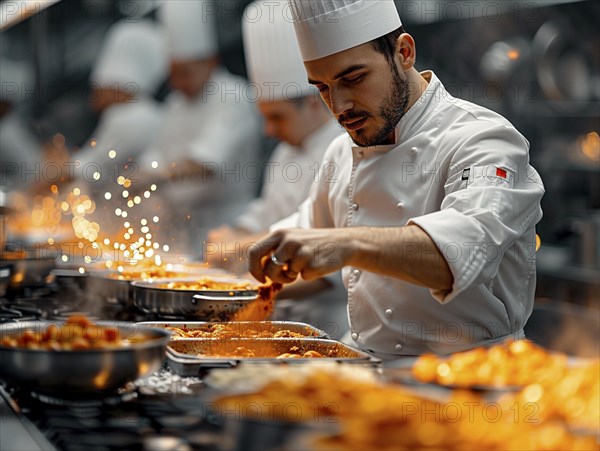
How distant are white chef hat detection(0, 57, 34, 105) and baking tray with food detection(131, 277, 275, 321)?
7326 millimetres

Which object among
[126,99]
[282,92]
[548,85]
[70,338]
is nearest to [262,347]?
[70,338]

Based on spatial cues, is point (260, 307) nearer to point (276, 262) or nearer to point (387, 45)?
point (276, 262)

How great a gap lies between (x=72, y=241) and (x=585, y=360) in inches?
109

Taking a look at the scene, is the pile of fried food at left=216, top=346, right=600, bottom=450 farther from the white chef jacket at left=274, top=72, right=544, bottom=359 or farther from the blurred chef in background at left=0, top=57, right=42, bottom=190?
the blurred chef in background at left=0, top=57, right=42, bottom=190

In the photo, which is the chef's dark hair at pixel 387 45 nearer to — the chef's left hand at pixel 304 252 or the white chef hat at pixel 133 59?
the chef's left hand at pixel 304 252

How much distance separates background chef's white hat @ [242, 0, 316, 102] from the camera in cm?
389

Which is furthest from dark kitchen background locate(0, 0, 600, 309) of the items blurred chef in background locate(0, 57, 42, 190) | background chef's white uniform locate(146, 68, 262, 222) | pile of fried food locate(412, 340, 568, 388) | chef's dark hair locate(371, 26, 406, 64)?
blurred chef in background locate(0, 57, 42, 190)

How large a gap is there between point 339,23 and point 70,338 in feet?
3.63

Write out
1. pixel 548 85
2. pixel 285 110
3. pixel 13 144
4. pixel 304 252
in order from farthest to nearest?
1. pixel 13 144
2. pixel 548 85
3. pixel 285 110
4. pixel 304 252

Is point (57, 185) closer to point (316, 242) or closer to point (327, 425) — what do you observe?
point (316, 242)

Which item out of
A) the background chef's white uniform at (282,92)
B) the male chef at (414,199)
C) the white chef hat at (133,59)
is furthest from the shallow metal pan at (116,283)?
the white chef hat at (133,59)

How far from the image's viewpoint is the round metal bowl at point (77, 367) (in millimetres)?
1437

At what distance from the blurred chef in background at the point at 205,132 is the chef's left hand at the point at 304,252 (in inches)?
125

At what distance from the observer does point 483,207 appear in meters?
1.93
